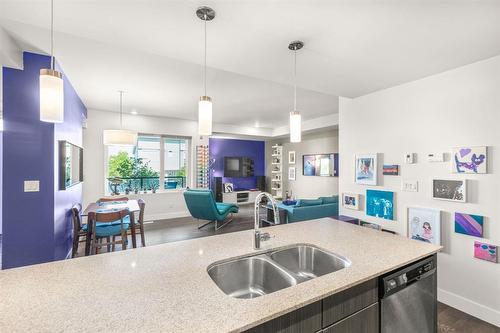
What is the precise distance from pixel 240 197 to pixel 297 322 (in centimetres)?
724

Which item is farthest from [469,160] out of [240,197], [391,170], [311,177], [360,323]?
[240,197]

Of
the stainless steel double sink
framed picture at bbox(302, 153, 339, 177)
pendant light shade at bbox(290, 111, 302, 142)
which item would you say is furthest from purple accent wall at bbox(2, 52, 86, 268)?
framed picture at bbox(302, 153, 339, 177)

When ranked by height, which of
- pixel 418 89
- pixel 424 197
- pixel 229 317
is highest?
pixel 418 89

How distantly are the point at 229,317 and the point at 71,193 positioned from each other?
12.4 ft

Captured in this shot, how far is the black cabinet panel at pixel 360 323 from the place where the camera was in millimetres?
1164

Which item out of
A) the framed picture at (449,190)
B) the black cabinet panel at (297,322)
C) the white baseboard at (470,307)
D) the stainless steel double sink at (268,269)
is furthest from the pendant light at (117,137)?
the white baseboard at (470,307)

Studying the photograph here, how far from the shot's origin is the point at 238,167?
8195 mm

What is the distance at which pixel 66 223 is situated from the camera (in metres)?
3.24

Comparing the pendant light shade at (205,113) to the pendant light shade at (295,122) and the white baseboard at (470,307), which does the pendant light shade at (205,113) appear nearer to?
the pendant light shade at (295,122)

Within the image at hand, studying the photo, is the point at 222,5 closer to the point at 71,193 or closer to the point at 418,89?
the point at 418,89

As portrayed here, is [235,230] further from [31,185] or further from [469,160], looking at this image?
[469,160]

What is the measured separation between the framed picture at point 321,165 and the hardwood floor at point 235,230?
2247 mm

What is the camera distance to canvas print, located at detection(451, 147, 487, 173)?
2238mm

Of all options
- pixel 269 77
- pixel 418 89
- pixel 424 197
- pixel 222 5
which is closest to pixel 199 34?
pixel 222 5
